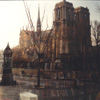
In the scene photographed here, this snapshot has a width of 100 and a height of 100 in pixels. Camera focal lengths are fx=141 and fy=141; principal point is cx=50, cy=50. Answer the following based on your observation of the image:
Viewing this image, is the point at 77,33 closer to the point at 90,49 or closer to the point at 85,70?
the point at 90,49

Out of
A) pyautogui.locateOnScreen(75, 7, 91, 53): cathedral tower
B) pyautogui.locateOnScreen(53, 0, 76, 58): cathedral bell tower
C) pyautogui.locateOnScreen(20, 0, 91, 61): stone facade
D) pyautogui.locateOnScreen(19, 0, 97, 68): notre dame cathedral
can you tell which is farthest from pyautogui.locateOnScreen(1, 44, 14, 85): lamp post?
pyautogui.locateOnScreen(75, 7, 91, 53): cathedral tower

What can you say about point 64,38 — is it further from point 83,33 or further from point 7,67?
point 7,67

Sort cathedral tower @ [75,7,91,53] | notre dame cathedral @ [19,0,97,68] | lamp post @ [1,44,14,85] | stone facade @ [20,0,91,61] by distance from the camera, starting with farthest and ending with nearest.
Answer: cathedral tower @ [75,7,91,53], stone facade @ [20,0,91,61], notre dame cathedral @ [19,0,97,68], lamp post @ [1,44,14,85]

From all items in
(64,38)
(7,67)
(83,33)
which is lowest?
(7,67)

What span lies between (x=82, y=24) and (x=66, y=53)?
2807mm

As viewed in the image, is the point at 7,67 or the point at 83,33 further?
the point at 83,33

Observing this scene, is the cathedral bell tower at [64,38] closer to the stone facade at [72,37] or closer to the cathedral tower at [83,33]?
the stone facade at [72,37]

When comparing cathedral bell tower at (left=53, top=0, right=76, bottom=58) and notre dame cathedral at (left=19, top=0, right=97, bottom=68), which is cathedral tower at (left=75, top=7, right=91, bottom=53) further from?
cathedral bell tower at (left=53, top=0, right=76, bottom=58)

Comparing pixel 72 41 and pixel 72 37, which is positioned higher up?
pixel 72 37

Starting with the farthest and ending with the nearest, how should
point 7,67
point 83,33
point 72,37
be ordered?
point 72,37, point 83,33, point 7,67

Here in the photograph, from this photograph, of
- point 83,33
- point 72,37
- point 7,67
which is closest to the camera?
point 7,67

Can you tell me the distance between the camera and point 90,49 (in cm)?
1022

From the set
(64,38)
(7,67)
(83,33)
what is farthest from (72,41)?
(7,67)

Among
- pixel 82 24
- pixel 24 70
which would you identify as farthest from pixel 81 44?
pixel 24 70
